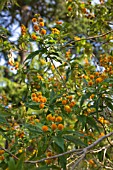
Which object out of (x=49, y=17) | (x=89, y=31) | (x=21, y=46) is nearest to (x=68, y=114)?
(x=21, y=46)

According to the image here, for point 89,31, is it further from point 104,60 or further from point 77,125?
point 77,125

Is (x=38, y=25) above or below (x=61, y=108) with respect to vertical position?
above

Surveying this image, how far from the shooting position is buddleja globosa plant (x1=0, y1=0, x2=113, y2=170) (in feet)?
4.90

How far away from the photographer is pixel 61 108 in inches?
75.5

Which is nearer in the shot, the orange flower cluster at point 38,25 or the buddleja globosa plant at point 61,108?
the buddleja globosa plant at point 61,108

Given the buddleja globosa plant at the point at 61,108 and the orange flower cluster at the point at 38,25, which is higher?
the orange flower cluster at the point at 38,25

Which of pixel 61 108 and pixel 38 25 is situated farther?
pixel 38 25

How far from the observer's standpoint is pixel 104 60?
2504 mm

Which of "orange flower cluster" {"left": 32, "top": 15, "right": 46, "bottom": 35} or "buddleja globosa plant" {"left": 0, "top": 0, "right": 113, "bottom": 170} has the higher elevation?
"orange flower cluster" {"left": 32, "top": 15, "right": 46, "bottom": 35}

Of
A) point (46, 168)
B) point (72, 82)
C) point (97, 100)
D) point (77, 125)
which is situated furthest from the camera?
point (72, 82)

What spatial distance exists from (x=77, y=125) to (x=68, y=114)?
0.89ft

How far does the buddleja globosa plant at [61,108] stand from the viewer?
1.49 metres

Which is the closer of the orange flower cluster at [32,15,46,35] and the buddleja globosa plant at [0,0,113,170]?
the buddleja globosa plant at [0,0,113,170]

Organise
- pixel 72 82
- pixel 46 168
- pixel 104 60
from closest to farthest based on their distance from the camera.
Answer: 1. pixel 46 168
2. pixel 104 60
3. pixel 72 82
